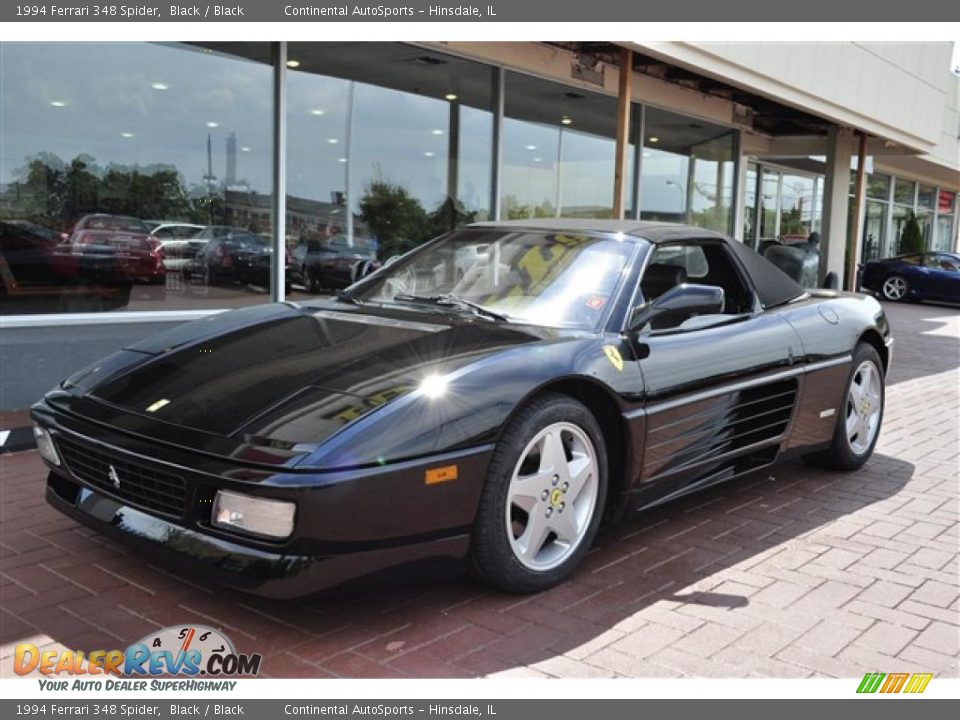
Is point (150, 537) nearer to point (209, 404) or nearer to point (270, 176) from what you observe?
point (209, 404)

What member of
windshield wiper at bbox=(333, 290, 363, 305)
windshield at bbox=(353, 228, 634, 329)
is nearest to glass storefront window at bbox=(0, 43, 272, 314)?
windshield wiper at bbox=(333, 290, 363, 305)

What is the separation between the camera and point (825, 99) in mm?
11547

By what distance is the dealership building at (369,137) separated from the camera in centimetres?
664

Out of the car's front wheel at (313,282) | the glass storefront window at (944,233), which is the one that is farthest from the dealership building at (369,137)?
the glass storefront window at (944,233)

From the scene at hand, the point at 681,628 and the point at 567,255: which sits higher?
the point at 567,255

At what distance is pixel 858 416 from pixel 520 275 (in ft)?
8.35

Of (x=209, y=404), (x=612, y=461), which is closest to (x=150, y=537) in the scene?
(x=209, y=404)

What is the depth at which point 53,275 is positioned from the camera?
657 cm

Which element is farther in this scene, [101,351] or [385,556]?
[101,351]

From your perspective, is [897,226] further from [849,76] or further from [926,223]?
[849,76]

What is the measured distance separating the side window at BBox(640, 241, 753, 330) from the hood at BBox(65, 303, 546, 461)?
1.22 metres

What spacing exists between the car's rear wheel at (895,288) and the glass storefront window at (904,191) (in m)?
7.66

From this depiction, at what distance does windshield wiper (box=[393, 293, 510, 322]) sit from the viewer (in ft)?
12.0

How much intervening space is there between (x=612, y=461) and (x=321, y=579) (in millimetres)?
1382
